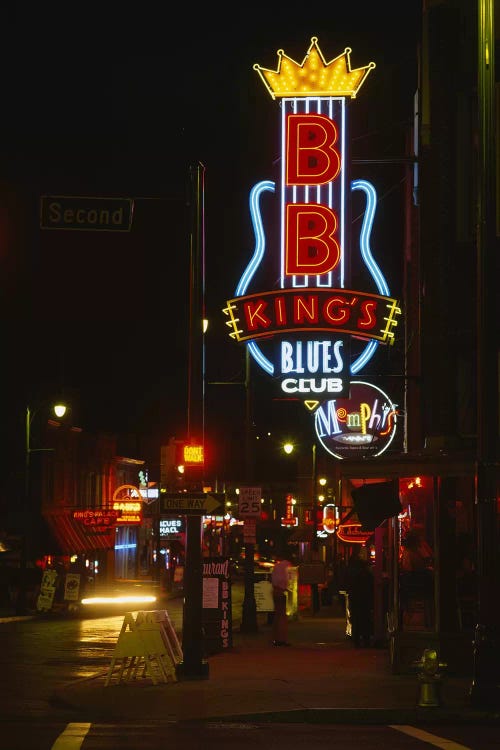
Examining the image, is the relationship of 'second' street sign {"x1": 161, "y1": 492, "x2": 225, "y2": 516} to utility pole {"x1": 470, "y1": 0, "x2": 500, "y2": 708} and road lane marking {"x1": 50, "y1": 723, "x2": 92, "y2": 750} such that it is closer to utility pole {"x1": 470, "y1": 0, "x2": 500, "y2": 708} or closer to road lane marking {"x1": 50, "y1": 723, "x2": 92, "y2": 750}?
road lane marking {"x1": 50, "y1": 723, "x2": 92, "y2": 750}

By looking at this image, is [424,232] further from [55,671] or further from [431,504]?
[55,671]

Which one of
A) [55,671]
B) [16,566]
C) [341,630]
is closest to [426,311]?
[55,671]

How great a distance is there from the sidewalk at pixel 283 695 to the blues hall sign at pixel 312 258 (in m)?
4.67

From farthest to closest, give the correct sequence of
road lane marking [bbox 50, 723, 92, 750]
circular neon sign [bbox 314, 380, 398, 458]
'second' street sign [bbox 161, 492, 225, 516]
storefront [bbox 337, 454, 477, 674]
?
circular neon sign [bbox 314, 380, 398, 458]
storefront [bbox 337, 454, 477, 674]
'second' street sign [bbox 161, 492, 225, 516]
road lane marking [bbox 50, 723, 92, 750]

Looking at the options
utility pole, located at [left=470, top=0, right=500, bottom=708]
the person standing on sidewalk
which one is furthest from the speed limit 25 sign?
utility pole, located at [left=470, top=0, right=500, bottom=708]

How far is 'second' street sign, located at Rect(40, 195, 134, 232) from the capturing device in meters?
15.7

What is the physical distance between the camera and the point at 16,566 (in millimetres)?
47750

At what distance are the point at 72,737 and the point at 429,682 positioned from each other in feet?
13.8

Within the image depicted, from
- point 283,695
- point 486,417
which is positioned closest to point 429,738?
point 283,695

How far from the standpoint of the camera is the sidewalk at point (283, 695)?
525 inches

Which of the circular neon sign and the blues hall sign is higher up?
the blues hall sign

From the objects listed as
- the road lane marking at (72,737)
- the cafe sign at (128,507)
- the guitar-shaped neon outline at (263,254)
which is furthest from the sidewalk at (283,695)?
the cafe sign at (128,507)

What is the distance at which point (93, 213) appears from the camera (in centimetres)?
1579

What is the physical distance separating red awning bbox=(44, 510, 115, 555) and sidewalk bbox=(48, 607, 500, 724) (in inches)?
1348
